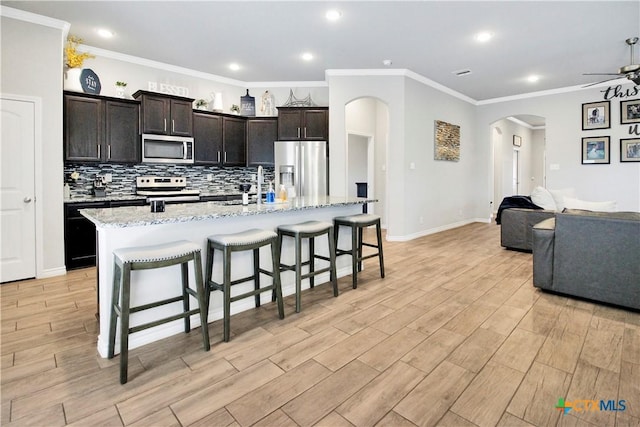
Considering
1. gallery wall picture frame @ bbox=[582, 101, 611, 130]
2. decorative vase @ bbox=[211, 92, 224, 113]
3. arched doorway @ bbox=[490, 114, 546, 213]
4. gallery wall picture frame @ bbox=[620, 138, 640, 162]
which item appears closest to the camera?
decorative vase @ bbox=[211, 92, 224, 113]

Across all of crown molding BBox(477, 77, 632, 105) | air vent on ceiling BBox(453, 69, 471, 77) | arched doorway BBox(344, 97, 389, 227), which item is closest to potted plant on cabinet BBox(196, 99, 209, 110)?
arched doorway BBox(344, 97, 389, 227)

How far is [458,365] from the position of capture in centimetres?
198

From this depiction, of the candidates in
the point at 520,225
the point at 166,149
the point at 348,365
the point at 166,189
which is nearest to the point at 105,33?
the point at 166,149

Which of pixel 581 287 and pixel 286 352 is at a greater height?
pixel 581 287

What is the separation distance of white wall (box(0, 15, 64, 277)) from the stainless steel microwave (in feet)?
3.33

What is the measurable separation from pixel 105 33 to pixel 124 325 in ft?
13.0

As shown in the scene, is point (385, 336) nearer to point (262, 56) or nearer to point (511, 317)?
point (511, 317)

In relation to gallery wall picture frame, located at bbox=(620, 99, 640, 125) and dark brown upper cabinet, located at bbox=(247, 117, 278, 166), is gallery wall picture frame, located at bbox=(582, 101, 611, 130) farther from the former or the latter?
dark brown upper cabinet, located at bbox=(247, 117, 278, 166)

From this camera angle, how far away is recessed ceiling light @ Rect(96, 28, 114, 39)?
4.04 m

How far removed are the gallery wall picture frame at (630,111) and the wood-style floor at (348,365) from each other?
5111mm

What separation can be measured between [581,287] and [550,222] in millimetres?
702

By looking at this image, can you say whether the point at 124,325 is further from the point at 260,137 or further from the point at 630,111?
the point at 630,111

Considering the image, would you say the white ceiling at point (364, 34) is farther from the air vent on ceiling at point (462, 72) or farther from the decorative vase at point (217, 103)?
the decorative vase at point (217, 103)

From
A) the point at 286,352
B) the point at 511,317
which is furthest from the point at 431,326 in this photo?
the point at 286,352
